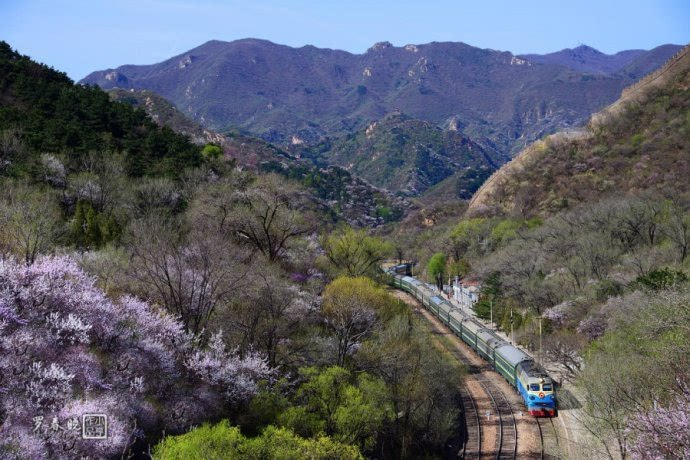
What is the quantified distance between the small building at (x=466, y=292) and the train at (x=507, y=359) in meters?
3.87

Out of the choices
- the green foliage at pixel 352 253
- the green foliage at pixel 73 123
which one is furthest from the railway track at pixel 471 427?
the green foliage at pixel 73 123

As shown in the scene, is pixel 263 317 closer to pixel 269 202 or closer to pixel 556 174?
pixel 269 202

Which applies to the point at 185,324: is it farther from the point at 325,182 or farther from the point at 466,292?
the point at 325,182

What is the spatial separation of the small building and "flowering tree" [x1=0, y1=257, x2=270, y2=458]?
40.2m

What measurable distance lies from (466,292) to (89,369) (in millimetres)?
49516

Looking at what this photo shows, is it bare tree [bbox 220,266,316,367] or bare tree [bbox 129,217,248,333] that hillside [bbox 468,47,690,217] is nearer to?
bare tree [bbox 220,266,316,367]

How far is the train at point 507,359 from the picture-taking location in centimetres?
2938

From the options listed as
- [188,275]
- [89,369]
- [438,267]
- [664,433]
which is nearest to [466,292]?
[438,267]

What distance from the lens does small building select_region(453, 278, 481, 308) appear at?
195ft

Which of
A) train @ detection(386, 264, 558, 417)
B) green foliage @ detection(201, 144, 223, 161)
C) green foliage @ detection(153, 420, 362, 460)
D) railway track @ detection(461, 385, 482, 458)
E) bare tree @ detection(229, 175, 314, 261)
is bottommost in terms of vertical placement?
railway track @ detection(461, 385, 482, 458)

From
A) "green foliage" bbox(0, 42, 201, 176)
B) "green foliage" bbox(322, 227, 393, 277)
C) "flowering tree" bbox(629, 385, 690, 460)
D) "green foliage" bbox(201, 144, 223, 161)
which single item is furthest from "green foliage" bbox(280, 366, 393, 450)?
"green foliage" bbox(201, 144, 223, 161)

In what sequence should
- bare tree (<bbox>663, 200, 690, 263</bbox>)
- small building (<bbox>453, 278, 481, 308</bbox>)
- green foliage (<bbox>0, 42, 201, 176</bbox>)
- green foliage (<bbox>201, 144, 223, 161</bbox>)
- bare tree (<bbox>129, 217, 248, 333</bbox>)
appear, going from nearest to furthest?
bare tree (<bbox>129, 217, 248, 333</bbox>), bare tree (<bbox>663, 200, 690, 263</bbox>), green foliage (<bbox>0, 42, 201, 176</bbox>), green foliage (<bbox>201, 144, 223, 161</bbox>), small building (<bbox>453, 278, 481, 308</bbox>)

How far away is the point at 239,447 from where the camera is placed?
15.9 meters

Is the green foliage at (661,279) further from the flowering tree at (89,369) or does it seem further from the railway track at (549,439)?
the flowering tree at (89,369)
